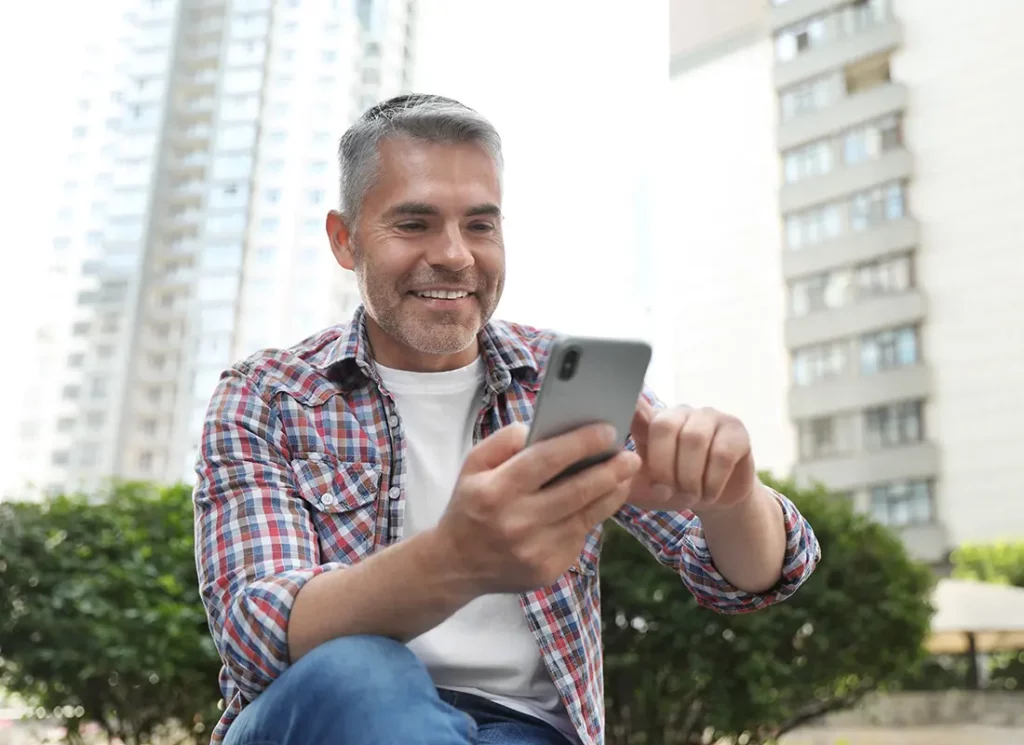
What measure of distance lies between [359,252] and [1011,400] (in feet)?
22.4

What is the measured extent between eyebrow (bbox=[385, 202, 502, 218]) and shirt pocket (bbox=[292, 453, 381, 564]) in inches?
11.6

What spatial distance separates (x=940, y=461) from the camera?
9.53 meters

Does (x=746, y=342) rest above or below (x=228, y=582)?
above

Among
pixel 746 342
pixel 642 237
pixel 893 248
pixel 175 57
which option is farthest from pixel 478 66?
pixel 746 342

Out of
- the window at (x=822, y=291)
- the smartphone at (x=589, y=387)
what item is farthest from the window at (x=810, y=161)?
the smartphone at (x=589, y=387)

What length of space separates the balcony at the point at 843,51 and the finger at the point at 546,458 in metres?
8.50

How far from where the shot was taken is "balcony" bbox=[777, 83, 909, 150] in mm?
9273

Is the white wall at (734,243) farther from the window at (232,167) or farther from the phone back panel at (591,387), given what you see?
the phone back panel at (591,387)

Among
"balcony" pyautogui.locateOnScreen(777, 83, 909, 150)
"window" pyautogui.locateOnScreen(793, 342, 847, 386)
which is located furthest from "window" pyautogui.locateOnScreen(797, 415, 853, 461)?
"balcony" pyautogui.locateOnScreen(777, 83, 909, 150)

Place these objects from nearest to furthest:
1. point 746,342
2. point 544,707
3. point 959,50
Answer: point 544,707, point 959,50, point 746,342

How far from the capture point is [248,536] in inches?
39.4

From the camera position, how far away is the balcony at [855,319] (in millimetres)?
9281

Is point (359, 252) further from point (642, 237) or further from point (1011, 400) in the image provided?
point (1011, 400)

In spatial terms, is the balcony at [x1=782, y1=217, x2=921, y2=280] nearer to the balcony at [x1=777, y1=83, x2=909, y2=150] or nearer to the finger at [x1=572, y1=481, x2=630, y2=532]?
the balcony at [x1=777, y1=83, x2=909, y2=150]
